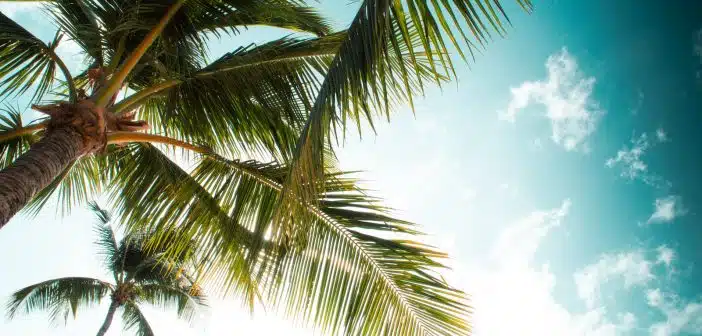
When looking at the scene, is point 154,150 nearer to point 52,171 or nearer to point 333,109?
point 52,171

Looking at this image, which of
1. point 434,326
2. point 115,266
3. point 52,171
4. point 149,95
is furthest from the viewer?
point 115,266

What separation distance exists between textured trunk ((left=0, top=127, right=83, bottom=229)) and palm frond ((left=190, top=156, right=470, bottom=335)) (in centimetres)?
140

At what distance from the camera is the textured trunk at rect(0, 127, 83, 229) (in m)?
2.31

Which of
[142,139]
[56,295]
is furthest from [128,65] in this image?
[56,295]

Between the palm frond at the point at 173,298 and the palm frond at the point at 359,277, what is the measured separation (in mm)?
10309

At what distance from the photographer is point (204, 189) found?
3854 mm

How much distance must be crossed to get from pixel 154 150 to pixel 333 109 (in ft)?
8.81

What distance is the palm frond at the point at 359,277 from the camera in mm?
3191

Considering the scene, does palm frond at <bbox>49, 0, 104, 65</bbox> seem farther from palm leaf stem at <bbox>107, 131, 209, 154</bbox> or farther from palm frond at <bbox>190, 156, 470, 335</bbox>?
palm frond at <bbox>190, 156, 470, 335</bbox>

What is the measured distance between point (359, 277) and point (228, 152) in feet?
5.76

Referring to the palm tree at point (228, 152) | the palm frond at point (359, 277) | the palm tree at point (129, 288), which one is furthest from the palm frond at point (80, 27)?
the palm tree at point (129, 288)

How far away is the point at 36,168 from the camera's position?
101 inches

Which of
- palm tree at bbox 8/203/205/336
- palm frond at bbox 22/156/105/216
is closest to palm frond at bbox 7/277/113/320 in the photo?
palm tree at bbox 8/203/205/336

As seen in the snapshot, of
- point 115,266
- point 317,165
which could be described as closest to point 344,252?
point 317,165
